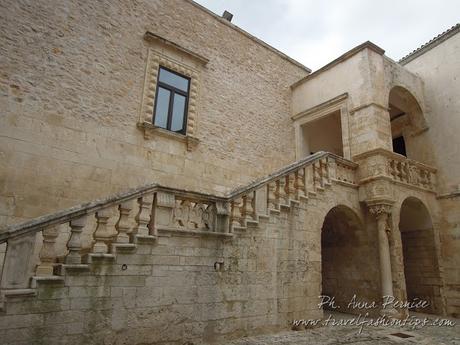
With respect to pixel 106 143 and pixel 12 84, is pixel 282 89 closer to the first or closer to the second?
pixel 106 143

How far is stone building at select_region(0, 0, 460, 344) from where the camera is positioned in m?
4.57

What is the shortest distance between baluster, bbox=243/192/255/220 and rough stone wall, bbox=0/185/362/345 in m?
0.25

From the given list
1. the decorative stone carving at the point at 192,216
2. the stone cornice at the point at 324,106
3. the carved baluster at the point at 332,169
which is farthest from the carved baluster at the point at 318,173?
the stone cornice at the point at 324,106

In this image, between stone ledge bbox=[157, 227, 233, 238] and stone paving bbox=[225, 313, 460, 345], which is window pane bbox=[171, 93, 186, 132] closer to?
stone ledge bbox=[157, 227, 233, 238]

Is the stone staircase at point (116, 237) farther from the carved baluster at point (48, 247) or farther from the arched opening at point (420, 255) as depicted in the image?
the arched opening at point (420, 255)

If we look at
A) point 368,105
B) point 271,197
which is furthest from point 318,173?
point 368,105

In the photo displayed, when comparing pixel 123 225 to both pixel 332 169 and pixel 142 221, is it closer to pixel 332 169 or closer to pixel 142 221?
pixel 142 221

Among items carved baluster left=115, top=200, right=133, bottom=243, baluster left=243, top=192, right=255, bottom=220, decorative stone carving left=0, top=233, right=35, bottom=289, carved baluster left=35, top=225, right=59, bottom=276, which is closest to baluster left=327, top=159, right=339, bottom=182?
baluster left=243, top=192, right=255, bottom=220

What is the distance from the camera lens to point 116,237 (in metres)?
4.77

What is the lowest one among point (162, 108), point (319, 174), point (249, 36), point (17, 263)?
point (17, 263)

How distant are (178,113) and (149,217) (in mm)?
4735

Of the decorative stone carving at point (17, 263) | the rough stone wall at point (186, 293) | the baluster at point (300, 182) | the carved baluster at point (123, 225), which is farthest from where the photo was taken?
the baluster at point (300, 182)

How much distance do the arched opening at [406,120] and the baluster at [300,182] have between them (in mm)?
5800

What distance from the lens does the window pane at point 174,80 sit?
9164 millimetres
